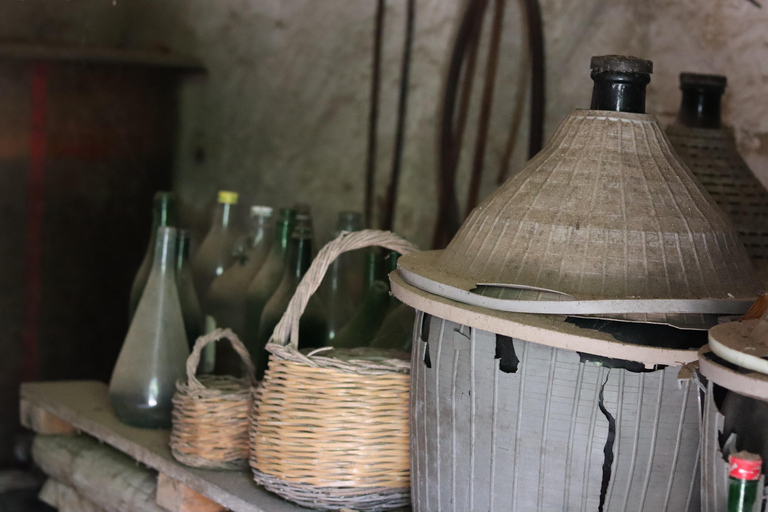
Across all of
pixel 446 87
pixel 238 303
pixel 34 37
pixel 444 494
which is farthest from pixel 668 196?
pixel 34 37

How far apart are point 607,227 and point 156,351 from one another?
872 mm

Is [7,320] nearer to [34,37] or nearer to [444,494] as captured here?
[34,37]

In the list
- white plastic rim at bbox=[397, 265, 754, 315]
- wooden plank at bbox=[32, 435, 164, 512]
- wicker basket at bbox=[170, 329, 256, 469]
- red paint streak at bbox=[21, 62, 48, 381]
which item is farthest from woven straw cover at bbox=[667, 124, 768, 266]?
red paint streak at bbox=[21, 62, 48, 381]

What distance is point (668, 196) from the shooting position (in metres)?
0.90

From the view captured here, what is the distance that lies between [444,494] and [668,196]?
404mm

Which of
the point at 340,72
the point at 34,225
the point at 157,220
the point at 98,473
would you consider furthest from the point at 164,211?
the point at 34,225

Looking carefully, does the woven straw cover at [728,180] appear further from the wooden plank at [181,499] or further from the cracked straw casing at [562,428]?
the wooden plank at [181,499]

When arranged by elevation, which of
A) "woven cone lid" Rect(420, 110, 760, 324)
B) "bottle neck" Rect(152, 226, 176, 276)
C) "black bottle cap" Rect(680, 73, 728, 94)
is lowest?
"bottle neck" Rect(152, 226, 176, 276)

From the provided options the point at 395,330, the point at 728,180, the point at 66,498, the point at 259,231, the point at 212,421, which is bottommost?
the point at 66,498

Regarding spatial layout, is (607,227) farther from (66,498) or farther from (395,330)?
(66,498)

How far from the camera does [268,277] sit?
1529mm

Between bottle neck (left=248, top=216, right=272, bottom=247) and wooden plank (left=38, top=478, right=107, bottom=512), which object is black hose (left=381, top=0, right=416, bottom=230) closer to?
bottle neck (left=248, top=216, right=272, bottom=247)

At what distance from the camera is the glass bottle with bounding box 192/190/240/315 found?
5.71 ft

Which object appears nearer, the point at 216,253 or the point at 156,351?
the point at 156,351
